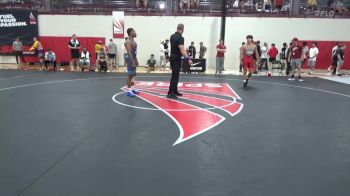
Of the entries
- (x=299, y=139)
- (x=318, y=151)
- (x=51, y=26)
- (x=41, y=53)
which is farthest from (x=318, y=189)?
(x=51, y=26)

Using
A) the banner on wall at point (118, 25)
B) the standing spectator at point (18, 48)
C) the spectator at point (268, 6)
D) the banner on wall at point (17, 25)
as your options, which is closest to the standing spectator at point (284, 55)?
the spectator at point (268, 6)

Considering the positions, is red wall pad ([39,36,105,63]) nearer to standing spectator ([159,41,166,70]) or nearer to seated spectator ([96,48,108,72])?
seated spectator ([96,48,108,72])

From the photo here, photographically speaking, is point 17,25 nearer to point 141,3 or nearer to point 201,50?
point 141,3

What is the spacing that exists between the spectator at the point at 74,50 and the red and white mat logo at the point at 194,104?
20.8 feet

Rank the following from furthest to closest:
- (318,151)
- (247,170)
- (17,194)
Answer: (318,151)
(247,170)
(17,194)

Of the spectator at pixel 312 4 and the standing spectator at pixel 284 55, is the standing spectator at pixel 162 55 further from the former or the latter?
the spectator at pixel 312 4

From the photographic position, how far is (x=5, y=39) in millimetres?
17812

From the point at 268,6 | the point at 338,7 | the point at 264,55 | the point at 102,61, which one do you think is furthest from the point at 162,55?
the point at 338,7

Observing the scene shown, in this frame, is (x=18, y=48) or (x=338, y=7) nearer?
(x=18, y=48)

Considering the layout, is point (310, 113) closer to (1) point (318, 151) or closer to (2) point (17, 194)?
(1) point (318, 151)

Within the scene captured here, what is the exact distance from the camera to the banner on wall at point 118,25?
17.9 meters

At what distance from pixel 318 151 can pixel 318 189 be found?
1279 mm

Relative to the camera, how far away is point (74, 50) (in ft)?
51.3

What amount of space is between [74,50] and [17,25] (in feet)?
15.2
